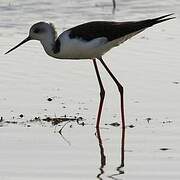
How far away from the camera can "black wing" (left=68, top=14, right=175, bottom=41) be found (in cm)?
1046

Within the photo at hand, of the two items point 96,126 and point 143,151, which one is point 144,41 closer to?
point 96,126

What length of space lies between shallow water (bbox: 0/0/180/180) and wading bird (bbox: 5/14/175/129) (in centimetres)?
50

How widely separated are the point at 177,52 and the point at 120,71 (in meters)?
1.67

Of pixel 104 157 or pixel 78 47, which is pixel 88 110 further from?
pixel 104 157

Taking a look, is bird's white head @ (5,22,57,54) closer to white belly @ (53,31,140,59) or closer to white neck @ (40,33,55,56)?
white neck @ (40,33,55,56)

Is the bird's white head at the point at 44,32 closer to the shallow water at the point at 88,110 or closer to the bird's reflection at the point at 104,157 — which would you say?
the shallow water at the point at 88,110

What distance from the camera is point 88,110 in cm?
1062

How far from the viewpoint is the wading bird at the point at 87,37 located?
10438 millimetres

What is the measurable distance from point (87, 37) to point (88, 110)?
90cm

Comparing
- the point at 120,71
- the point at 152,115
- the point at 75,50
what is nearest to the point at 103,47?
the point at 75,50

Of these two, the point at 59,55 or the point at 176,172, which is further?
the point at 59,55

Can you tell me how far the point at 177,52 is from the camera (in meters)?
14.1

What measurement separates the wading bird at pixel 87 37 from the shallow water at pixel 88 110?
50cm

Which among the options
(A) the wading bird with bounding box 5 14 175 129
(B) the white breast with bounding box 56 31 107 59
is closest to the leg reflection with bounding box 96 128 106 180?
(A) the wading bird with bounding box 5 14 175 129
